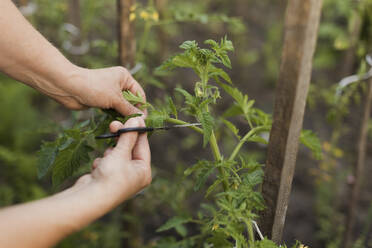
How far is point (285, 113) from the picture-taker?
938 mm

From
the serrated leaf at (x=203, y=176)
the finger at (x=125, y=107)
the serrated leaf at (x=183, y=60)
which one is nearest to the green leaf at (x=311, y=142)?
the serrated leaf at (x=203, y=176)

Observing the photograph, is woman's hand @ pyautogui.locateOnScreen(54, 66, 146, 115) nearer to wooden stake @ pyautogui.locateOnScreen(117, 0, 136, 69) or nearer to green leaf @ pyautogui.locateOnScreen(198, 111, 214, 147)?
green leaf @ pyautogui.locateOnScreen(198, 111, 214, 147)

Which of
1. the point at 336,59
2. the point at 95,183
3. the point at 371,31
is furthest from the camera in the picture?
the point at 336,59

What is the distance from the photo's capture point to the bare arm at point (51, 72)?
1.16 meters

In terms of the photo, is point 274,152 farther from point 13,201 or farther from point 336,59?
point 336,59

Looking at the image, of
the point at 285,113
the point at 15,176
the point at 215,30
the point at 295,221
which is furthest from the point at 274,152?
the point at 215,30

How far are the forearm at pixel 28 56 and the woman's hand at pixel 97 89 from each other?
2 centimetres

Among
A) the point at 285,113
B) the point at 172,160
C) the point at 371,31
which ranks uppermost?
the point at 371,31

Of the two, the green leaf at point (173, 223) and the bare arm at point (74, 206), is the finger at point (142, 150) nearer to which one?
the bare arm at point (74, 206)

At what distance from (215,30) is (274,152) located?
419cm

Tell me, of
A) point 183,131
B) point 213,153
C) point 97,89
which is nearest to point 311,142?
point 213,153

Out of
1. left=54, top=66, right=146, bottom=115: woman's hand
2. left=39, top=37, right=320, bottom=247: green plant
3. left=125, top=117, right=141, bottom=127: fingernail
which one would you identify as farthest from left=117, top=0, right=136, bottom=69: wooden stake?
left=125, top=117, right=141, bottom=127: fingernail

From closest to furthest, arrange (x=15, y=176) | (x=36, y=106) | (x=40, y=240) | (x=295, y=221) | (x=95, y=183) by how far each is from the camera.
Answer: (x=40, y=240), (x=95, y=183), (x=295, y=221), (x=15, y=176), (x=36, y=106)

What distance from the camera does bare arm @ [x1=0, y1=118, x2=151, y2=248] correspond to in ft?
2.59
